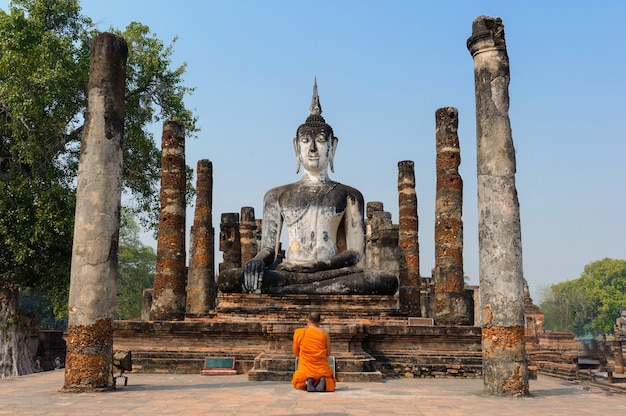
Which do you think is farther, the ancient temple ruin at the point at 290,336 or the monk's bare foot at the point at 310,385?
the ancient temple ruin at the point at 290,336

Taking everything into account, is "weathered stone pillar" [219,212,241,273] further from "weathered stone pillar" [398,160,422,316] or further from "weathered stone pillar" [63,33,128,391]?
"weathered stone pillar" [63,33,128,391]

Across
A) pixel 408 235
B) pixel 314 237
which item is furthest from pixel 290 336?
pixel 408 235

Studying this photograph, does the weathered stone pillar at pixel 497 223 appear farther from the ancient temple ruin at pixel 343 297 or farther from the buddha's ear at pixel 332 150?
the buddha's ear at pixel 332 150

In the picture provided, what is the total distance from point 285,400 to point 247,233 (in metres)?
18.0

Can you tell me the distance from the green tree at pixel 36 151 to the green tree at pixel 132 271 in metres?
22.9

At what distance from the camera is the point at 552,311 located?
70125 mm

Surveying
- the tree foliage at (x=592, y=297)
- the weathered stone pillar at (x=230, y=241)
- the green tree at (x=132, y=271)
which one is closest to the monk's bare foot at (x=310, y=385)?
the weathered stone pillar at (x=230, y=241)

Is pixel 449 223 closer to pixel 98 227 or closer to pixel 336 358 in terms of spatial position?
pixel 336 358

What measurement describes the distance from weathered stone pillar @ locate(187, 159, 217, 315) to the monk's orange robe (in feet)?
36.4

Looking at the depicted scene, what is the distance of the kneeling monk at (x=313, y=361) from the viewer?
6.97 m

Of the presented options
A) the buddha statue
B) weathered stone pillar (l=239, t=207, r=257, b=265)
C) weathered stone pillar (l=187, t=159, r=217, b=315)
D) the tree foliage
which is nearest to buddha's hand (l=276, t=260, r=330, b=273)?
the buddha statue

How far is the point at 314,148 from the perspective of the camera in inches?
521

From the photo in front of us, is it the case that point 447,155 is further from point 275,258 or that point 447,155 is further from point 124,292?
point 124,292

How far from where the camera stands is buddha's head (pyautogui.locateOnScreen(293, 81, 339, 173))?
43.5ft
